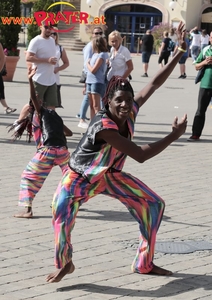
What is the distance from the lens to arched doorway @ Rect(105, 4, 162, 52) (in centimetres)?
4528

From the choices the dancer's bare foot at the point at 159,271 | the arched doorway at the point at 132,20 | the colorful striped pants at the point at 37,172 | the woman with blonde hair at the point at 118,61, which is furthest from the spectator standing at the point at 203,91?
the arched doorway at the point at 132,20

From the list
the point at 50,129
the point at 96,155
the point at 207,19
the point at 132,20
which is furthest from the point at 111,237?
the point at 132,20

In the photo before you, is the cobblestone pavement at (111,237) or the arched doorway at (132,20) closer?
the cobblestone pavement at (111,237)

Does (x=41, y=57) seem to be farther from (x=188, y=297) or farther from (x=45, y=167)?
(x=188, y=297)

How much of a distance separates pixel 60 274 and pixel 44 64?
6494mm

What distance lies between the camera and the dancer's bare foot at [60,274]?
5152mm

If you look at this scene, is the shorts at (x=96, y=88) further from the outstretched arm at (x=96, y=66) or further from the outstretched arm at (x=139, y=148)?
the outstretched arm at (x=139, y=148)

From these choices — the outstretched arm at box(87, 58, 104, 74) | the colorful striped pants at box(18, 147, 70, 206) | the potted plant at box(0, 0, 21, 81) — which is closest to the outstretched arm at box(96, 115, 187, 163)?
the colorful striped pants at box(18, 147, 70, 206)

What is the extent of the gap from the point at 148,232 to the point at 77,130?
7.30 metres

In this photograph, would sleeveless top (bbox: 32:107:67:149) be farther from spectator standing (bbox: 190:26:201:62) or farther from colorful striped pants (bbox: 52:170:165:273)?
spectator standing (bbox: 190:26:201:62)

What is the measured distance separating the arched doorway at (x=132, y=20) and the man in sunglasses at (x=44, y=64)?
34.0 m

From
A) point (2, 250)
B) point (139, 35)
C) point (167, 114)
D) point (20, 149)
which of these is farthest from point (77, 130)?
point (139, 35)

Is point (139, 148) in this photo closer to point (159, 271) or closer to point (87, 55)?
point (159, 271)

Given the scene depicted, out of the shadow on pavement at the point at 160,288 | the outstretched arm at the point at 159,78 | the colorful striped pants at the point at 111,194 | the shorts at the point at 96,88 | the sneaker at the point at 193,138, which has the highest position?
the outstretched arm at the point at 159,78
